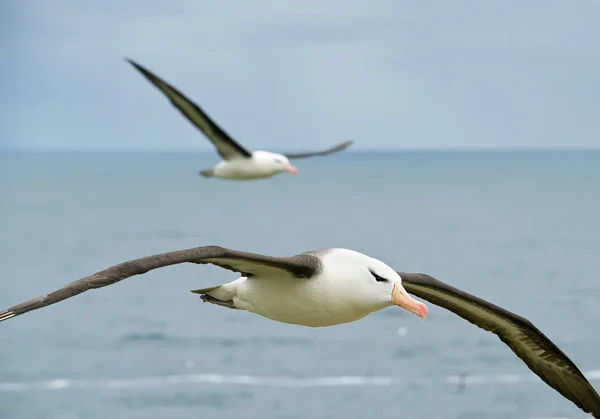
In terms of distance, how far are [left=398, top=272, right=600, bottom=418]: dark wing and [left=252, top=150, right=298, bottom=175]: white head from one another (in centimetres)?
1327

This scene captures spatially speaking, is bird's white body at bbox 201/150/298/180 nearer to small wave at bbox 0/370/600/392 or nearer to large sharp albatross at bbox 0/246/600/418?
large sharp albatross at bbox 0/246/600/418

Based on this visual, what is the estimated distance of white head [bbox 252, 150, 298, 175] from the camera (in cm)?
2372

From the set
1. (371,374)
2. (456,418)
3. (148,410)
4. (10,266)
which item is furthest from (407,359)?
(10,266)

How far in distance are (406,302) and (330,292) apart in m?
0.62

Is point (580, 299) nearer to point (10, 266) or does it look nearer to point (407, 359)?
point (407, 359)

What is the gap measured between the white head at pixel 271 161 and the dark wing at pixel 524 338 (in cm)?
1327

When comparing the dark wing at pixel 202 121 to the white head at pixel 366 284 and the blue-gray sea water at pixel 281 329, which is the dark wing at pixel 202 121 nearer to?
the white head at pixel 366 284

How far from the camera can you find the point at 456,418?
1315 inches

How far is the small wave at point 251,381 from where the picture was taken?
36969 mm

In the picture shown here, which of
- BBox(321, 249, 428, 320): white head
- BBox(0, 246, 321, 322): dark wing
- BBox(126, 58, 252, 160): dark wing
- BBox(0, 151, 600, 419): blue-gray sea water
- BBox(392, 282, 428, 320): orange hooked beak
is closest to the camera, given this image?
BBox(0, 246, 321, 322): dark wing

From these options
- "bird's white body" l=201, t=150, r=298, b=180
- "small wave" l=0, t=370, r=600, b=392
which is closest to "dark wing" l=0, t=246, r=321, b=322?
"bird's white body" l=201, t=150, r=298, b=180

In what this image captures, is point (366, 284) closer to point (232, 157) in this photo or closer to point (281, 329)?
point (232, 157)

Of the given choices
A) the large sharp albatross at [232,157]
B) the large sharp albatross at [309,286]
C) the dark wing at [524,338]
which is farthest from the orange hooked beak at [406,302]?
the large sharp albatross at [232,157]

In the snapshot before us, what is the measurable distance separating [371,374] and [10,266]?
3347 centimetres
